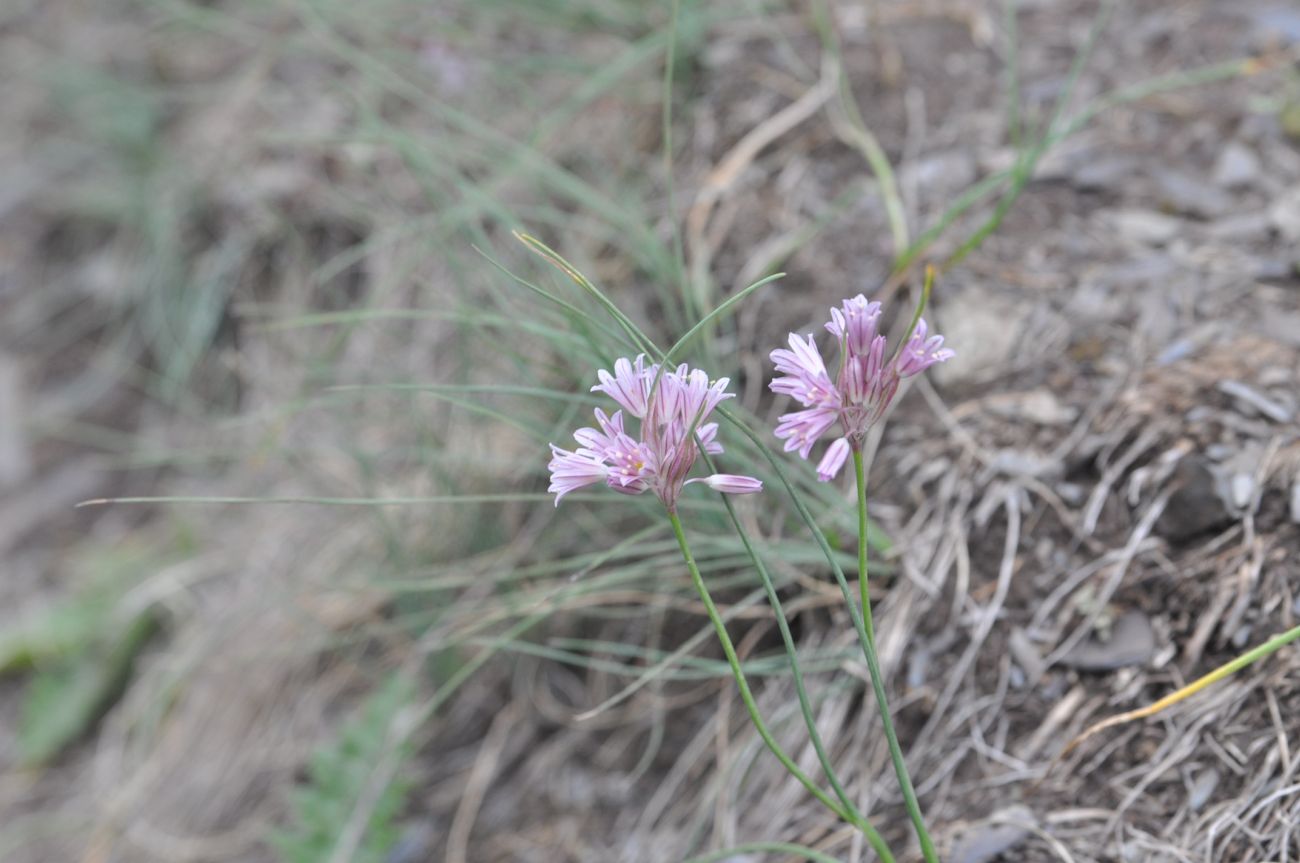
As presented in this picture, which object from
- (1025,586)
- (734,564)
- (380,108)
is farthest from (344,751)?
(380,108)

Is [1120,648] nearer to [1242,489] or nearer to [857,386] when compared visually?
[1242,489]

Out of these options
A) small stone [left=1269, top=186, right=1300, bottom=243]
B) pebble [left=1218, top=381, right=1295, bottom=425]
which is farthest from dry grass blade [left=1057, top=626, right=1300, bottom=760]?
small stone [left=1269, top=186, right=1300, bottom=243]

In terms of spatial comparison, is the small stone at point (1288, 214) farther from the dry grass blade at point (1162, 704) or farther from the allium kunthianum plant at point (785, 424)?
the allium kunthianum plant at point (785, 424)

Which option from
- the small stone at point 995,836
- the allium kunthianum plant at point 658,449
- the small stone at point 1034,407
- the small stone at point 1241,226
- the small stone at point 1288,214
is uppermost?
the small stone at point 1288,214

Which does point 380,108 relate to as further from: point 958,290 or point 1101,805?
point 1101,805

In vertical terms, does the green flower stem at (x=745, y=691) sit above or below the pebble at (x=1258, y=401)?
below

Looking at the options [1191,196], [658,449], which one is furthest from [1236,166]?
[658,449]

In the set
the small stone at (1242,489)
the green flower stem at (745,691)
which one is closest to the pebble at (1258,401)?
the small stone at (1242,489)
